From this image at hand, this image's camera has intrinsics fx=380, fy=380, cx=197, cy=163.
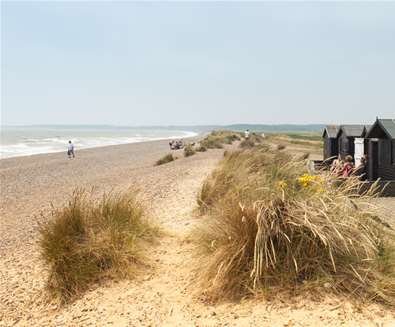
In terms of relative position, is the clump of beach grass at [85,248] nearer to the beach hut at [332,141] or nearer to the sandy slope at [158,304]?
the sandy slope at [158,304]

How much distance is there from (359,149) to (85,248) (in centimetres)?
1274

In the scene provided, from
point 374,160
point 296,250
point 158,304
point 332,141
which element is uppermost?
point 332,141

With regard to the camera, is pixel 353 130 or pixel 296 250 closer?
pixel 296 250

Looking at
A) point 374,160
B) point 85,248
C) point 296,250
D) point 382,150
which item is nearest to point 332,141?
point 374,160

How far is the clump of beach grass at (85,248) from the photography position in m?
4.43

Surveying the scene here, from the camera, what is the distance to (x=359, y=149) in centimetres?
1469

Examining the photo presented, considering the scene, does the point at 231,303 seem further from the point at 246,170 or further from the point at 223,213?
the point at 246,170

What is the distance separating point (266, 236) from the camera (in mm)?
3729

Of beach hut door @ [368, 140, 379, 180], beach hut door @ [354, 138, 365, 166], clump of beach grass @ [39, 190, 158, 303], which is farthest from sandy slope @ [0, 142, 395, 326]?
beach hut door @ [354, 138, 365, 166]

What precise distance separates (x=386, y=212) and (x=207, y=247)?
574cm

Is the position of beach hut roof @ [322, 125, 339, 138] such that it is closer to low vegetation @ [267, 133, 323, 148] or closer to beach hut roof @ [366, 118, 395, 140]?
beach hut roof @ [366, 118, 395, 140]

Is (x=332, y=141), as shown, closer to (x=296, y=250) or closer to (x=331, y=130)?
(x=331, y=130)

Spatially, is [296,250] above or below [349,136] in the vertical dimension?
below

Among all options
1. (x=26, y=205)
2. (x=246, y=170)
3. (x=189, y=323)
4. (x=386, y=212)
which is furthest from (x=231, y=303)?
(x=26, y=205)
